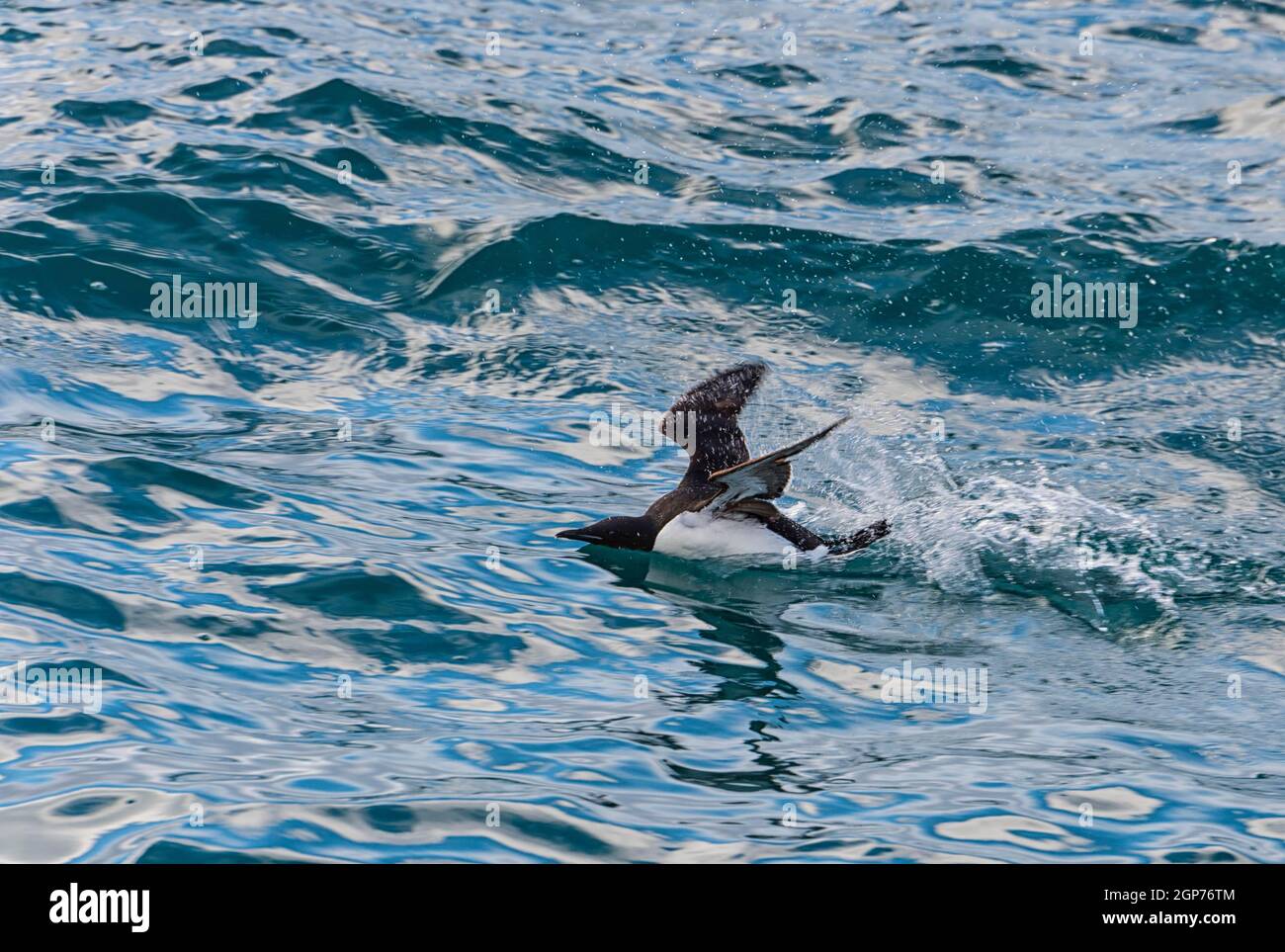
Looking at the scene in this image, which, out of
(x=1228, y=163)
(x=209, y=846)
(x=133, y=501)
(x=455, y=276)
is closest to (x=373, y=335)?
(x=455, y=276)

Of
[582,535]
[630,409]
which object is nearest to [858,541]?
[582,535]

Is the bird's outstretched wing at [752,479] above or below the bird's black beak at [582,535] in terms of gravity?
above

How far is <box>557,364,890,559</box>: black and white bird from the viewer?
9.65 meters

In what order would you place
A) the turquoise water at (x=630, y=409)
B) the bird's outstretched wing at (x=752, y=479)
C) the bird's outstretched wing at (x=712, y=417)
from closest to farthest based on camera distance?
the turquoise water at (x=630, y=409)
the bird's outstretched wing at (x=752, y=479)
the bird's outstretched wing at (x=712, y=417)

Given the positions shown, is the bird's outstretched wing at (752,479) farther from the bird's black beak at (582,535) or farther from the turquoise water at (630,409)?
the bird's black beak at (582,535)

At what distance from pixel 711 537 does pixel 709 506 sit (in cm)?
21

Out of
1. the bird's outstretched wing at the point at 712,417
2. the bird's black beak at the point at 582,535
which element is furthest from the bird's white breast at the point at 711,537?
the bird's black beak at the point at 582,535

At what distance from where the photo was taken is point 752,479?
9312mm

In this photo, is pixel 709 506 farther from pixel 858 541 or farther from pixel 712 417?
pixel 858 541

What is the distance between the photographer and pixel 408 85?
59.5ft

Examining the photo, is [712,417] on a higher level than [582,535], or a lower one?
higher

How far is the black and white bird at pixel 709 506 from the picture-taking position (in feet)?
31.7

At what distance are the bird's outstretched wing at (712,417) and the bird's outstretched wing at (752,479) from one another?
232mm

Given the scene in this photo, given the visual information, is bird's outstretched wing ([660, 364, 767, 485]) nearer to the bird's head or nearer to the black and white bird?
the black and white bird
